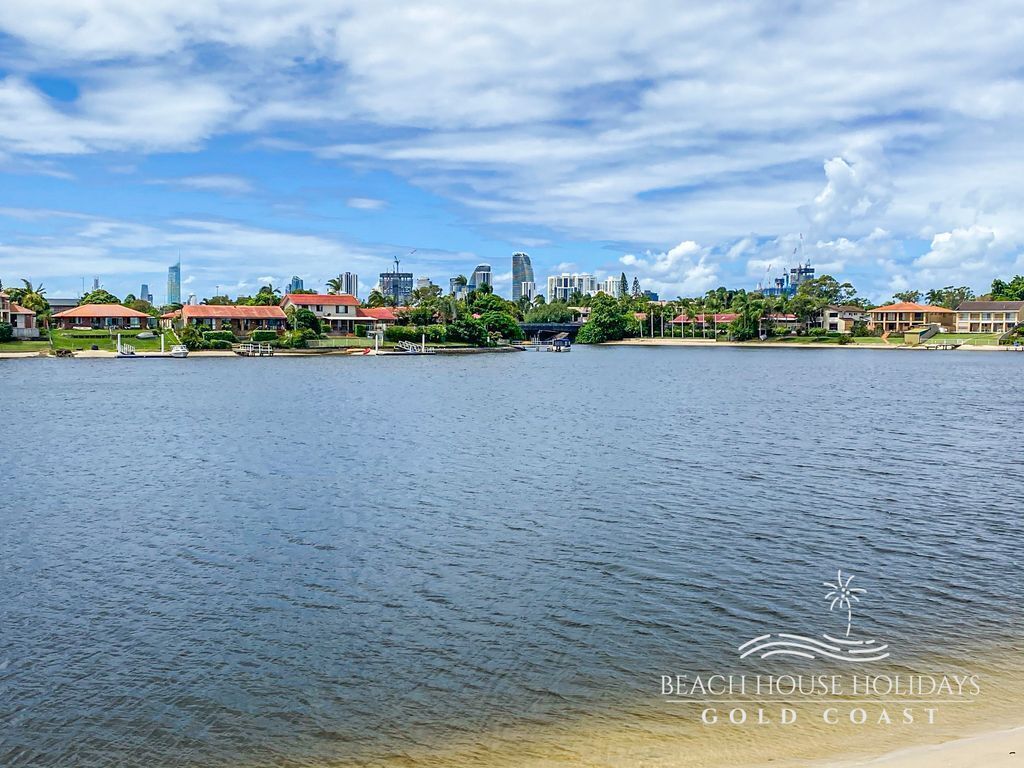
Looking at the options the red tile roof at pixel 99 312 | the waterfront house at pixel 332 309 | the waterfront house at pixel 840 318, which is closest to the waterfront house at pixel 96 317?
the red tile roof at pixel 99 312

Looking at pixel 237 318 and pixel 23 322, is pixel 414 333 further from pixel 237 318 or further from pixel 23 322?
pixel 23 322

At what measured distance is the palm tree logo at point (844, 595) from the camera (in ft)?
52.4

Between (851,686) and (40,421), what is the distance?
4545 cm

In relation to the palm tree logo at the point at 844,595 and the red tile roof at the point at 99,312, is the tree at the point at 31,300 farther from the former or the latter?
the palm tree logo at the point at 844,595

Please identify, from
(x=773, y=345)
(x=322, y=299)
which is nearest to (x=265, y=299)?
(x=322, y=299)

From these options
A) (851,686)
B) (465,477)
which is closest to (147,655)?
(851,686)

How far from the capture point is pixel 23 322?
124 metres

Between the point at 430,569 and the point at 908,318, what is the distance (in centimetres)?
18651

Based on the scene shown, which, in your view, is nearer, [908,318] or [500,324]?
[500,324]

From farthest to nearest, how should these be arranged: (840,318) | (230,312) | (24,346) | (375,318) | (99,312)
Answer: (840,318)
(375,318)
(230,312)
(99,312)
(24,346)

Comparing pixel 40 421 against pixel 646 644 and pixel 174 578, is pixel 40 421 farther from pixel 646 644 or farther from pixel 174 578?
pixel 646 644

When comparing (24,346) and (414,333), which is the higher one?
(414,333)

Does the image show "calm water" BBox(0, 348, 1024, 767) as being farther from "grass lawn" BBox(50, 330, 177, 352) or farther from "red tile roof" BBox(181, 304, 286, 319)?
"red tile roof" BBox(181, 304, 286, 319)

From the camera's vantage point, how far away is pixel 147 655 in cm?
1391
